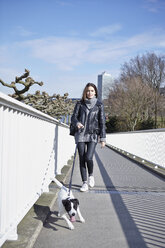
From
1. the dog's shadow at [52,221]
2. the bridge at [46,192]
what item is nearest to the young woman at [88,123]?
the bridge at [46,192]

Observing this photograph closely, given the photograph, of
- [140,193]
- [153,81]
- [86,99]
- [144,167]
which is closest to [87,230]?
[140,193]

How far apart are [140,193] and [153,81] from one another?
42473 millimetres

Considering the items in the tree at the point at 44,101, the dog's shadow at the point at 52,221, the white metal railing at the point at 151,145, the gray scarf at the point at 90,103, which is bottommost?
the dog's shadow at the point at 52,221

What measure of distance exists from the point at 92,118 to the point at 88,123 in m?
0.12

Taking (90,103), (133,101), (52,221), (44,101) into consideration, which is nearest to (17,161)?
(52,221)

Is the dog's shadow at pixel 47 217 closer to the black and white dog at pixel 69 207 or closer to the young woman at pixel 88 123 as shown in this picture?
the black and white dog at pixel 69 207

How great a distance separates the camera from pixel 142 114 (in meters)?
41.1

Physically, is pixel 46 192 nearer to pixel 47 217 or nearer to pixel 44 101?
pixel 47 217

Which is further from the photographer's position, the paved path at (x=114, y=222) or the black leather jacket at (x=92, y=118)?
the black leather jacket at (x=92, y=118)

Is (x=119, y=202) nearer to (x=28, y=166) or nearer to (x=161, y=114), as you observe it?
(x=28, y=166)

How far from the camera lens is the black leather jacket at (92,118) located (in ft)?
17.8

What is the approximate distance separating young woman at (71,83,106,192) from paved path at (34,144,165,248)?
66 cm

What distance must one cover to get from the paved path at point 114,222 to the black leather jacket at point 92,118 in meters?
1.12

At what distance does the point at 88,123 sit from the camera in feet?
17.8
